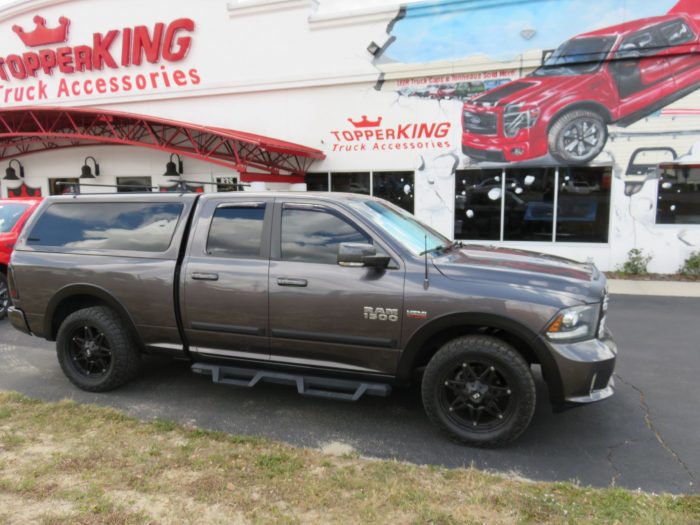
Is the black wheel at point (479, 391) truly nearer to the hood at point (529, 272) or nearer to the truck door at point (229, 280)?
the hood at point (529, 272)

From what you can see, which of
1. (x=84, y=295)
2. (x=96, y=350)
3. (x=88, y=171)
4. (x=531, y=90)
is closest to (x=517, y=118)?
(x=531, y=90)

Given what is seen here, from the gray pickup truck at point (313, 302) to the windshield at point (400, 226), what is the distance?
3 cm

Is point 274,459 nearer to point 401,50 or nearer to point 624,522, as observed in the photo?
point 624,522

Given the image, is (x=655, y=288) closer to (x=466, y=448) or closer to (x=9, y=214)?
(x=466, y=448)

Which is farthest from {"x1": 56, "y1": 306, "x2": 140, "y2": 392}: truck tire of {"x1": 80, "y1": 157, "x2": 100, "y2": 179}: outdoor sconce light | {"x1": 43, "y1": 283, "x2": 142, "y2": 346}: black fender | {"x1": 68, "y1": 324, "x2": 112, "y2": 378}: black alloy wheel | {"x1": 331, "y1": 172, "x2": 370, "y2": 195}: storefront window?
{"x1": 80, "y1": 157, "x2": 100, "y2": 179}: outdoor sconce light

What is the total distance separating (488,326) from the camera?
3.52m

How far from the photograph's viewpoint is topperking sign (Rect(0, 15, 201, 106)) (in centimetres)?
1392

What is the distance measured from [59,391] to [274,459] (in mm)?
2643

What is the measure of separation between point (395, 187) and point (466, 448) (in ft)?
30.3

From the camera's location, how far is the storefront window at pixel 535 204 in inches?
431

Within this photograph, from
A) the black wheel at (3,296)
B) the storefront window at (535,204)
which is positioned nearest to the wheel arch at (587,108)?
the storefront window at (535,204)

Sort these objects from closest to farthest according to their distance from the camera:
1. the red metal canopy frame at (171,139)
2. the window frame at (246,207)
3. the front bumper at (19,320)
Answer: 1. the window frame at (246,207)
2. the front bumper at (19,320)
3. the red metal canopy frame at (171,139)

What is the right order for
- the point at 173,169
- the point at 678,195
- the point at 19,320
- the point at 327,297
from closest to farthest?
the point at 327,297
the point at 19,320
the point at 678,195
the point at 173,169

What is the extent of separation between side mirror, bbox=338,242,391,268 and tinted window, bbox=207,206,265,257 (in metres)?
0.88
